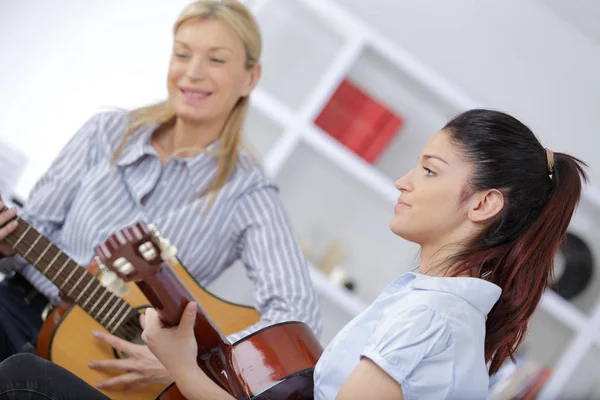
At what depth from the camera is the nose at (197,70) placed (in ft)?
6.42

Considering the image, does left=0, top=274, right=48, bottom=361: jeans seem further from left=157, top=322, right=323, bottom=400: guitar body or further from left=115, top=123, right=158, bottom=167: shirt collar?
left=157, top=322, right=323, bottom=400: guitar body

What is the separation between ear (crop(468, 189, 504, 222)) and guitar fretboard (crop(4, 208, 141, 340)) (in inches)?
31.5

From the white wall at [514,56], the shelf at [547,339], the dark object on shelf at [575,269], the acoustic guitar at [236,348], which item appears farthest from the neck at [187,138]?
the shelf at [547,339]

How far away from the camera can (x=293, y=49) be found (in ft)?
11.4

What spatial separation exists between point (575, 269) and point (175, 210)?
215 centimetres

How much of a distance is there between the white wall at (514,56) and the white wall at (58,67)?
113 cm

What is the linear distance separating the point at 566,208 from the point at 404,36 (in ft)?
7.52

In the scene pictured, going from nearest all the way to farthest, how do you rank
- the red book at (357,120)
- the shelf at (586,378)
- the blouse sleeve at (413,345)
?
the blouse sleeve at (413,345) → the red book at (357,120) → the shelf at (586,378)

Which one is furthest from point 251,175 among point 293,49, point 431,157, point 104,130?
point 293,49

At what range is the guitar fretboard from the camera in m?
1.66

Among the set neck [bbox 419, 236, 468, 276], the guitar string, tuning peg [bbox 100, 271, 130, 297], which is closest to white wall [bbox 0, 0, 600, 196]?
the guitar string

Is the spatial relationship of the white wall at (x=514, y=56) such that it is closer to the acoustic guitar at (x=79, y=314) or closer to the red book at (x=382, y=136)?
the red book at (x=382, y=136)

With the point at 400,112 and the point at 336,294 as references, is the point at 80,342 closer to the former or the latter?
the point at 336,294

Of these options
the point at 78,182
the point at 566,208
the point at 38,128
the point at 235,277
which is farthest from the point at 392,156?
the point at 566,208
